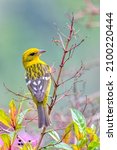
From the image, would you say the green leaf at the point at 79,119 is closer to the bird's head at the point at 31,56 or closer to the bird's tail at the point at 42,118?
the bird's tail at the point at 42,118

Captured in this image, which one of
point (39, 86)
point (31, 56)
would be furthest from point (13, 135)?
point (31, 56)

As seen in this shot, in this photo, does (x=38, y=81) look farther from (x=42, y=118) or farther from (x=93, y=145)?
(x=93, y=145)

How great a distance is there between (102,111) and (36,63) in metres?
0.45

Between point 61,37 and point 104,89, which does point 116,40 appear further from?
point 61,37

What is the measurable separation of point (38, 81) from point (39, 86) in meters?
0.03

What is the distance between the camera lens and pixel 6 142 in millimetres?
2365

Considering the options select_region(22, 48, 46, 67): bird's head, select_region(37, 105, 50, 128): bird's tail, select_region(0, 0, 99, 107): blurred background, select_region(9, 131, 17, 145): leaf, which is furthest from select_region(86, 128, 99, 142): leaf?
select_region(0, 0, 99, 107): blurred background

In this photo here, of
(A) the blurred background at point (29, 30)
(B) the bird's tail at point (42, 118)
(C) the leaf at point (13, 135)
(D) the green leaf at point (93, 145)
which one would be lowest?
(C) the leaf at point (13, 135)

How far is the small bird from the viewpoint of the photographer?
2.62 m

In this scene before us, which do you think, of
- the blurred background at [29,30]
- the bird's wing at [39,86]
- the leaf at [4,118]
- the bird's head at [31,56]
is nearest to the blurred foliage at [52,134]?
the leaf at [4,118]

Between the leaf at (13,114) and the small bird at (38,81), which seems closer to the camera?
the leaf at (13,114)

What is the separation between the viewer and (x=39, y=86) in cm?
288

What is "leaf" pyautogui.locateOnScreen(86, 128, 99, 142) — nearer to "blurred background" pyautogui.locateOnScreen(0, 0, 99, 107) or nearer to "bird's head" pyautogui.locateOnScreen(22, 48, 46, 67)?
"bird's head" pyautogui.locateOnScreen(22, 48, 46, 67)

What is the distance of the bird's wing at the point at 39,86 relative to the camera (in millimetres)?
2777
